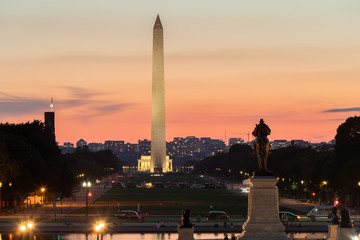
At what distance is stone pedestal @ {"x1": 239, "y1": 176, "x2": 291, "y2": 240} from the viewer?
34.0 meters

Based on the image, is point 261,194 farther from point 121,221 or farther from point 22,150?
point 22,150

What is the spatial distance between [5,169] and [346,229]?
187 feet

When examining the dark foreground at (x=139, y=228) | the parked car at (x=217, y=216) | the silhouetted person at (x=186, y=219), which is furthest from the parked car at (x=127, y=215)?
the silhouetted person at (x=186, y=219)

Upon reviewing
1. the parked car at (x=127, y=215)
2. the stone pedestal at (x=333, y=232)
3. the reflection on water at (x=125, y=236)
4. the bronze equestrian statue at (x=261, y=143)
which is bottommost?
the reflection on water at (x=125, y=236)

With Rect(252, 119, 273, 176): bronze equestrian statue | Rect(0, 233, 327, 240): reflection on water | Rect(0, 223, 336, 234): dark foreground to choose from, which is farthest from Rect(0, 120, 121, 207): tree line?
Rect(252, 119, 273, 176): bronze equestrian statue

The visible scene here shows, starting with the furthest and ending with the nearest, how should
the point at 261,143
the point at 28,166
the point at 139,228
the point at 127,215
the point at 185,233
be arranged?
the point at 28,166 < the point at 127,215 < the point at 139,228 < the point at 185,233 < the point at 261,143

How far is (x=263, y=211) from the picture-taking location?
34.2 metres

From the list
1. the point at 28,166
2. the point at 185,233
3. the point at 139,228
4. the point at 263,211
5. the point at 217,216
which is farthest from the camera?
the point at 28,166

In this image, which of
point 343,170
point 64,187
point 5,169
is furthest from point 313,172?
point 5,169

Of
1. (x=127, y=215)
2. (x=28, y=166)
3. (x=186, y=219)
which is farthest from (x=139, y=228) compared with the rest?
(x=28, y=166)

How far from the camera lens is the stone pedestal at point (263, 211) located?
1340 inches

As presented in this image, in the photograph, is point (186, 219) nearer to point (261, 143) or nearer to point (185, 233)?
point (185, 233)

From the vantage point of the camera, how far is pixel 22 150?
323 ft

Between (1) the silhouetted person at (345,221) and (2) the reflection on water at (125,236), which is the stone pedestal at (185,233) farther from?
(2) the reflection on water at (125,236)
